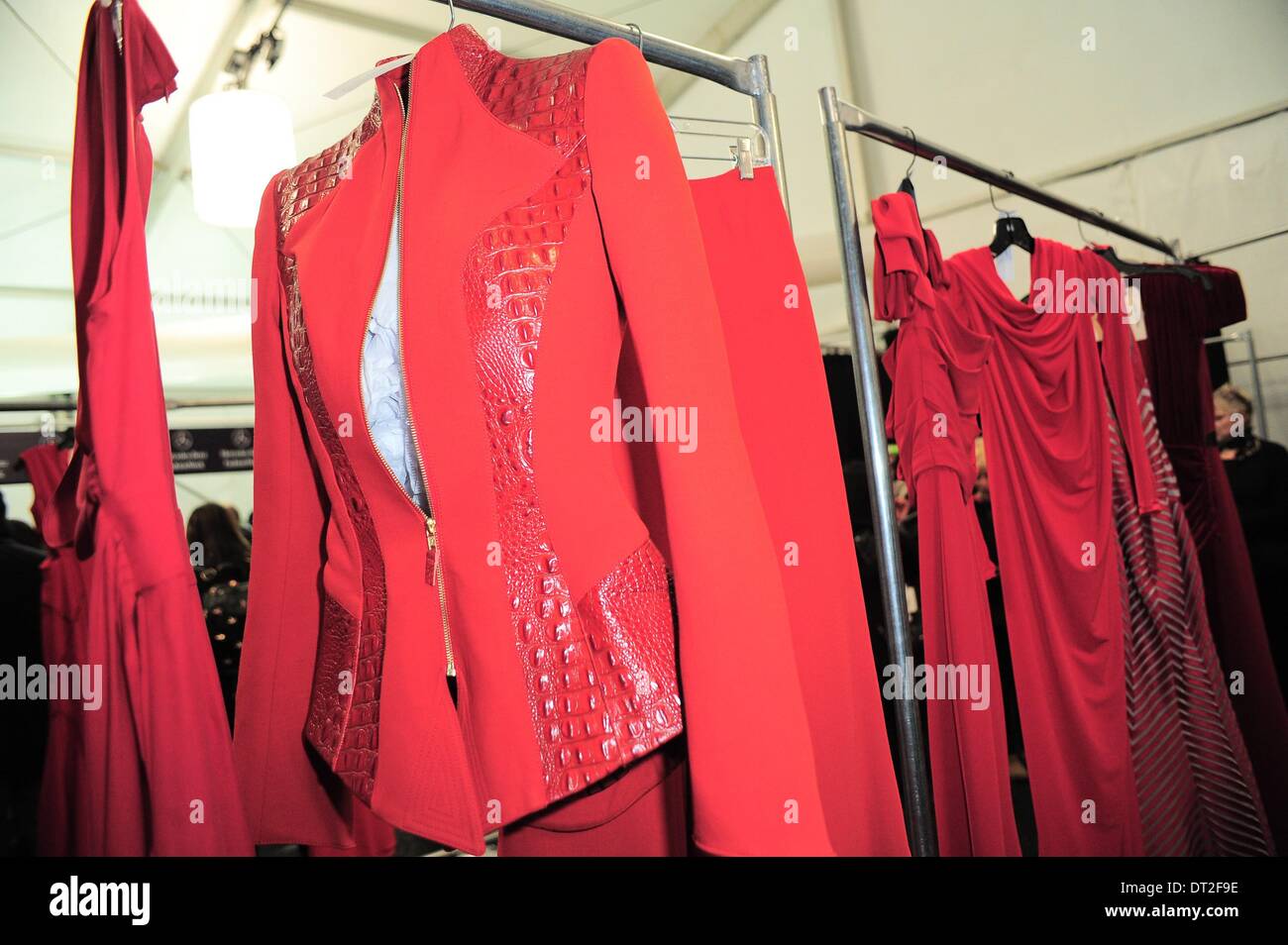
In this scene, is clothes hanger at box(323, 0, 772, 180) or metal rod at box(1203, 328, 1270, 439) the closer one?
clothes hanger at box(323, 0, 772, 180)

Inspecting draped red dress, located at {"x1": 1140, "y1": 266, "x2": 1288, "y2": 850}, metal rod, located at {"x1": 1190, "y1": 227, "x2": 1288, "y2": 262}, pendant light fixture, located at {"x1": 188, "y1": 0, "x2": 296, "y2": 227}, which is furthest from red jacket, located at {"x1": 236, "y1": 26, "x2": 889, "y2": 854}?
metal rod, located at {"x1": 1190, "y1": 227, "x2": 1288, "y2": 262}

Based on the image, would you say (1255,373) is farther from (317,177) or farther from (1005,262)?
(317,177)

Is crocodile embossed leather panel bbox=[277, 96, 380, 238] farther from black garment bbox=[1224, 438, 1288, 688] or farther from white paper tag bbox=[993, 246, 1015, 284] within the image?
black garment bbox=[1224, 438, 1288, 688]

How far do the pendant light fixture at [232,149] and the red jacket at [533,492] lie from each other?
1847mm

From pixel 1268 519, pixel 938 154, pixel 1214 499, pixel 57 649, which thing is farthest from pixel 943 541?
pixel 57 649

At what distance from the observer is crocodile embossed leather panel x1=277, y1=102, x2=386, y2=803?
1.00 m

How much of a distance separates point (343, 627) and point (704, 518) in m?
0.50

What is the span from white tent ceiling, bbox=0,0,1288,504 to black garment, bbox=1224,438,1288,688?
1.97 feet

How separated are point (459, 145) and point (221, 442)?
507 cm

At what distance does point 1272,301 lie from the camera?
11.2ft

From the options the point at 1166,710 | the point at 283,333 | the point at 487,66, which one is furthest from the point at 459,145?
the point at 1166,710

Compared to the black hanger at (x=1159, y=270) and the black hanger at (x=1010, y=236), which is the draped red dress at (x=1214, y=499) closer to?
the black hanger at (x=1159, y=270)

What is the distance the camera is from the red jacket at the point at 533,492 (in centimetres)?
85

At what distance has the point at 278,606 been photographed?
1139 mm
